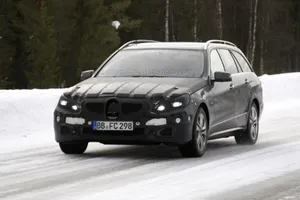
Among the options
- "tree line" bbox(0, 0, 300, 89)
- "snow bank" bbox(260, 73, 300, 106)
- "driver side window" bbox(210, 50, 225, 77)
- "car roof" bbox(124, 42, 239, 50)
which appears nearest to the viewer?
"driver side window" bbox(210, 50, 225, 77)

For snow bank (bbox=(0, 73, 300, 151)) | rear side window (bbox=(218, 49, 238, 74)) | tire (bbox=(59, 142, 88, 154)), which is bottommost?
snow bank (bbox=(0, 73, 300, 151))

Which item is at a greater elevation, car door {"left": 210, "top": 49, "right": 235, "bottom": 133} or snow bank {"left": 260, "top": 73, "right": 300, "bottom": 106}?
car door {"left": 210, "top": 49, "right": 235, "bottom": 133}

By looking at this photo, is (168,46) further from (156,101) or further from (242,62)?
(156,101)

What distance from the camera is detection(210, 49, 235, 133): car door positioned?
11.3 metres

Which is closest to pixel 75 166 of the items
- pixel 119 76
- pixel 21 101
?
pixel 119 76

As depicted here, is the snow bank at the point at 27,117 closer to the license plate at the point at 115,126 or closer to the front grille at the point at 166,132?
the license plate at the point at 115,126

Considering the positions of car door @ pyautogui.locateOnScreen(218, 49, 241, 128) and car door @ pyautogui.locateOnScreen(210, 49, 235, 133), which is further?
car door @ pyautogui.locateOnScreen(218, 49, 241, 128)

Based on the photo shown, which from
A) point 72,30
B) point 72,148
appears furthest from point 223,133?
point 72,30

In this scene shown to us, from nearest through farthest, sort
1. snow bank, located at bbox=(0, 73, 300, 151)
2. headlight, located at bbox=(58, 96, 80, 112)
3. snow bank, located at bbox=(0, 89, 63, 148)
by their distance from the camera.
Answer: headlight, located at bbox=(58, 96, 80, 112) → snow bank, located at bbox=(0, 73, 300, 151) → snow bank, located at bbox=(0, 89, 63, 148)

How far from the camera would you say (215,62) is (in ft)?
39.3

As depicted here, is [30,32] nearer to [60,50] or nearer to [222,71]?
[60,50]

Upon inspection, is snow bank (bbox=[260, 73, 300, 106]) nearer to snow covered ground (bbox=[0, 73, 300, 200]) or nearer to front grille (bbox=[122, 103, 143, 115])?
snow covered ground (bbox=[0, 73, 300, 200])

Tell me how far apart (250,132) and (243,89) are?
681mm

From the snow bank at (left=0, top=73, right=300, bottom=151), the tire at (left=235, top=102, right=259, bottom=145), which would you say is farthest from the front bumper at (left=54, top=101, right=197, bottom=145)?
the tire at (left=235, top=102, right=259, bottom=145)
